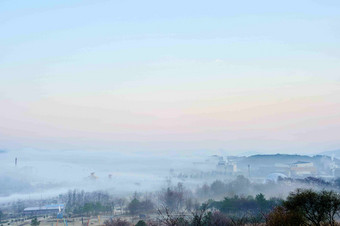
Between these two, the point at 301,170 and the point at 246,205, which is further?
the point at 301,170

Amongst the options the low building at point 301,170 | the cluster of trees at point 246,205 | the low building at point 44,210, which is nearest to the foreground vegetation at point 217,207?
the cluster of trees at point 246,205

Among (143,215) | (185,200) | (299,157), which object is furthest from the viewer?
(299,157)

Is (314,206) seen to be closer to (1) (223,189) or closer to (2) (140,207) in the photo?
(2) (140,207)

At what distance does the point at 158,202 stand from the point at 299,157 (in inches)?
2309

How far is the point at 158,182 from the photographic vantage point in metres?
50.3

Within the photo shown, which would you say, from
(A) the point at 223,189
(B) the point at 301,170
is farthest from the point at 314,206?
(B) the point at 301,170

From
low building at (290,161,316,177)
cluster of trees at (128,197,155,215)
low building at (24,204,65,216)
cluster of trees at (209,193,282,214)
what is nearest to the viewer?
cluster of trees at (209,193,282,214)

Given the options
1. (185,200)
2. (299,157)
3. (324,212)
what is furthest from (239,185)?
(299,157)

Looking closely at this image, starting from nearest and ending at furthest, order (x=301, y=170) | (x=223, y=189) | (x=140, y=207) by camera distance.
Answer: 1. (x=140, y=207)
2. (x=223, y=189)
3. (x=301, y=170)

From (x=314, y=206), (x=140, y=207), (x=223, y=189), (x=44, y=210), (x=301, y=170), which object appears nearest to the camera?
(x=314, y=206)

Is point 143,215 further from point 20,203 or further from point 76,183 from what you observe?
point 76,183

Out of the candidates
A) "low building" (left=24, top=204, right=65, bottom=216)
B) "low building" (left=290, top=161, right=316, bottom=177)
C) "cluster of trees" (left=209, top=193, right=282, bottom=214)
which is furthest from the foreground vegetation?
"low building" (left=290, top=161, right=316, bottom=177)

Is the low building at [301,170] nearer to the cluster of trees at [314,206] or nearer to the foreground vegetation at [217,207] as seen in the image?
the foreground vegetation at [217,207]

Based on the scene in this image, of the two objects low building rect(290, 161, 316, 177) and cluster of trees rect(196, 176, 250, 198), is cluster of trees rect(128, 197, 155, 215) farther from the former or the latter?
low building rect(290, 161, 316, 177)
